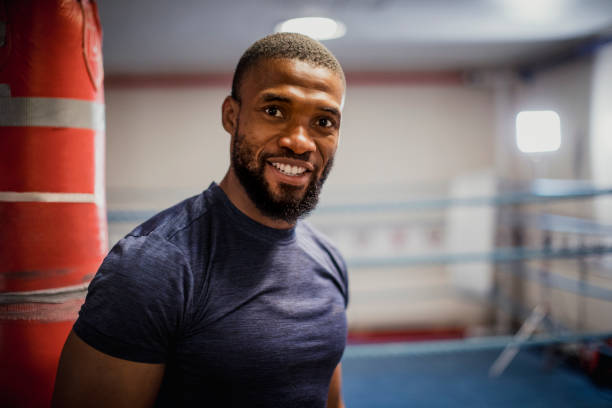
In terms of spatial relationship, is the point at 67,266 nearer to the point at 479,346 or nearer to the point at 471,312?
the point at 479,346

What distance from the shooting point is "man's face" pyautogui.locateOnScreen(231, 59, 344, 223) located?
828 mm

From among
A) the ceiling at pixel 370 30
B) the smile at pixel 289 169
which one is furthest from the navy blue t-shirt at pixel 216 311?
the ceiling at pixel 370 30

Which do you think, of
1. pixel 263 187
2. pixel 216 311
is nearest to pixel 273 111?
pixel 263 187

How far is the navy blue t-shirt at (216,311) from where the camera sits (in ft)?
2.19

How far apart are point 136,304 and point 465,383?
2.96 metres

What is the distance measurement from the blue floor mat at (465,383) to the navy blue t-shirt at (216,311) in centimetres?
213

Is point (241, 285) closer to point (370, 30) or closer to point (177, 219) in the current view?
point (177, 219)

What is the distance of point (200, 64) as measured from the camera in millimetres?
3730

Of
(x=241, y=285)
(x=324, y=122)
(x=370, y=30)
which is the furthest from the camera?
(x=370, y=30)

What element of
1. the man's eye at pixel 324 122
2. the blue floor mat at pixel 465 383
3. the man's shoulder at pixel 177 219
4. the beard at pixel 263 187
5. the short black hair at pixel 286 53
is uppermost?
the short black hair at pixel 286 53

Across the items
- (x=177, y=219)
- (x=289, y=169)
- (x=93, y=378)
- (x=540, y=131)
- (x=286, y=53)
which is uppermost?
(x=540, y=131)

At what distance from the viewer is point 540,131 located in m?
3.14

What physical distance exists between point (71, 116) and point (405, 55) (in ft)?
10.5

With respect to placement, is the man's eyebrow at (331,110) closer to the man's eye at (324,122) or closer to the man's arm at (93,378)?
the man's eye at (324,122)
